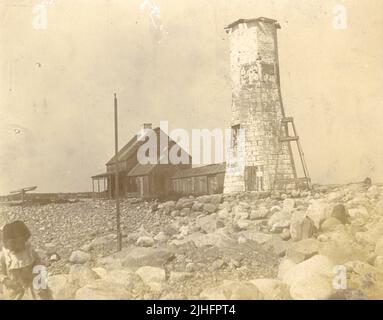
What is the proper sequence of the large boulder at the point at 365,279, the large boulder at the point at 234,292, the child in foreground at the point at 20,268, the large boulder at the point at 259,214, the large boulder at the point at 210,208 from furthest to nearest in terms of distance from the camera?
the large boulder at the point at 210,208 < the large boulder at the point at 259,214 < the large boulder at the point at 365,279 < the large boulder at the point at 234,292 < the child in foreground at the point at 20,268

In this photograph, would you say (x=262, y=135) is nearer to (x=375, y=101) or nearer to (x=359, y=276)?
(x=375, y=101)

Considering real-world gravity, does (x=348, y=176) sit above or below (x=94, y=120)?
below

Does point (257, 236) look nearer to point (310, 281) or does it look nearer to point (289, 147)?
point (310, 281)

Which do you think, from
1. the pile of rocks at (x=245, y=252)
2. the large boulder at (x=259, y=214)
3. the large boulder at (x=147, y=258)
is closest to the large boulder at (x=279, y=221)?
the pile of rocks at (x=245, y=252)

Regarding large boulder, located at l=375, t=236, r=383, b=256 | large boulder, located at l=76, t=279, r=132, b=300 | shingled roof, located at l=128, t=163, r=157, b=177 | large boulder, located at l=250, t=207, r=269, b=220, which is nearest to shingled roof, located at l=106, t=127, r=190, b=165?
shingled roof, located at l=128, t=163, r=157, b=177

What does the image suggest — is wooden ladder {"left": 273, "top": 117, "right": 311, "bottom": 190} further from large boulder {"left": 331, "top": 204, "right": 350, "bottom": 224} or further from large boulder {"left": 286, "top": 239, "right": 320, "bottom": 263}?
large boulder {"left": 286, "top": 239, "right": 320, "bottom": 263}

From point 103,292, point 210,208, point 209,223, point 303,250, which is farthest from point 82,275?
point 303,250

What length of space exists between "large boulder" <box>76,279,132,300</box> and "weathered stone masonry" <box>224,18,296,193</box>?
2866 millimetres

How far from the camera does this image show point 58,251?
682 cm

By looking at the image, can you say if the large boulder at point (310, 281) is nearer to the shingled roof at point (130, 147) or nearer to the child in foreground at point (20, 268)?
the shingled roof at point (130, 147)

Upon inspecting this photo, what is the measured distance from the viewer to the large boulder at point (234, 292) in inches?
231

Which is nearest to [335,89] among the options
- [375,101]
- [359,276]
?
[375,101]

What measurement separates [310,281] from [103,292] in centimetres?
306
